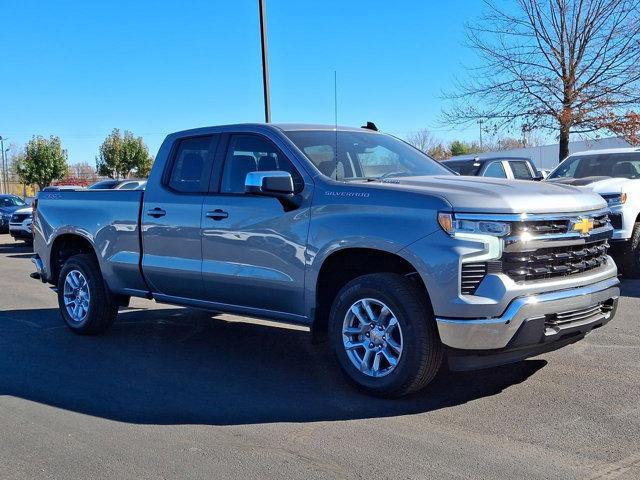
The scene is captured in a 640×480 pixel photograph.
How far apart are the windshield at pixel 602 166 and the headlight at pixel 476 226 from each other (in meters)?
7.18

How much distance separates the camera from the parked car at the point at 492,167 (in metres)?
12.1

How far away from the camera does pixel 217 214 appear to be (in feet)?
19.0

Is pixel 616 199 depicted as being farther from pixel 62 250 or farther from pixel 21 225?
pixel 21 225

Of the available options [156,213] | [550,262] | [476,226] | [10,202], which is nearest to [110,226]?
[156,213]

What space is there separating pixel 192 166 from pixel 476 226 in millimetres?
2961

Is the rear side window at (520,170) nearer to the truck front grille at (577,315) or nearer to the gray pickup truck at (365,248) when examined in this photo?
the gray pickup truck at (365,248)

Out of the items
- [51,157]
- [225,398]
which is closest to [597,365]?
[225,398]

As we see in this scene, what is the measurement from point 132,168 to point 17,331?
160 ft

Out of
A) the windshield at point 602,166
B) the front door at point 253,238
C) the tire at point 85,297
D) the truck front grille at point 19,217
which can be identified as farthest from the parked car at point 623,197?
the truck front grille at point 19,217

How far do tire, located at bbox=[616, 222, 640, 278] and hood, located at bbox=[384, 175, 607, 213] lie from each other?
15.7 ft

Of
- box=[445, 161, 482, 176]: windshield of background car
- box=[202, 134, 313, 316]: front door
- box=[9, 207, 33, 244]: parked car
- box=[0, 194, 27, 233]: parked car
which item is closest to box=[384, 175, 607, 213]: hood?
box=[202, 134, 313, 316]: front door

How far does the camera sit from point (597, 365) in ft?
18.2

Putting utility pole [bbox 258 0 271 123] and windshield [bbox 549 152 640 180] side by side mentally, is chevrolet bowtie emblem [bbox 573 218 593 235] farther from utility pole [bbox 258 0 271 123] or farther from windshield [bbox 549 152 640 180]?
utility pole [bbox 258 0 271 123]

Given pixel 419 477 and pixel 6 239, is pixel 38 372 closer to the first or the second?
pixel 419 477
